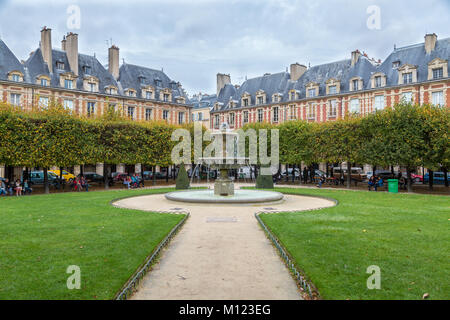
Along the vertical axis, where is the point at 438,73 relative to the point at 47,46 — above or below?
below

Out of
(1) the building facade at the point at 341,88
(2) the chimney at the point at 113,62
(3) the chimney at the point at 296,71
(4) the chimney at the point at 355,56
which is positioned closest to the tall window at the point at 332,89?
(1) the building facade at the point at 341,88

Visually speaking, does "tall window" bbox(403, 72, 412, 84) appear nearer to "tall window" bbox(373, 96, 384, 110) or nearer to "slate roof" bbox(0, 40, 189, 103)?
"tall window" bbox(373, 96, 384, 110)

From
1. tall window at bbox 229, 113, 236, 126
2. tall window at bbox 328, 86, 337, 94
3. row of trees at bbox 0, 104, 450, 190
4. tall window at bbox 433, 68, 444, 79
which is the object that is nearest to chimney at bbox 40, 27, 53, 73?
row of trees at bbox 0, 104, 450, 190

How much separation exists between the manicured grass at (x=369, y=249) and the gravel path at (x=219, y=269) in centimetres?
53

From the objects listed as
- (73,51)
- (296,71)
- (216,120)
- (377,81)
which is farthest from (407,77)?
(73,51)

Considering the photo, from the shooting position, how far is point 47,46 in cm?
3778

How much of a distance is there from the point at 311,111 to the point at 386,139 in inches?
799

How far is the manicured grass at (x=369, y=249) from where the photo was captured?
4.93m

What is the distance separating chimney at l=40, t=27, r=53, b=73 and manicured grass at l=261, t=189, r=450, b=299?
3600 cm

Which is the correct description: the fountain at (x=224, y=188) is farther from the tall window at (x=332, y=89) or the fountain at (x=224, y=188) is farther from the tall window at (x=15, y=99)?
the tall window at (x=332, y=89)

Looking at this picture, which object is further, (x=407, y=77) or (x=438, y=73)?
(x=407, y=77)

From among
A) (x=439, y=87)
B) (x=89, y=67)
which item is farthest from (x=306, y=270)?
(x=89, y=67)

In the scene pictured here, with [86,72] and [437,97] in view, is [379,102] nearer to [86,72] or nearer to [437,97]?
[437,97]

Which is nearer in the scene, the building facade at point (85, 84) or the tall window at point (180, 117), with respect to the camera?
the building facade at point (85, 84)
